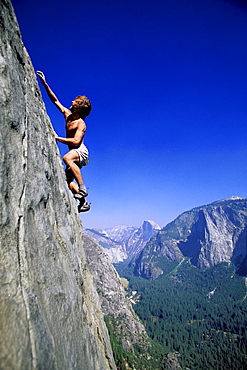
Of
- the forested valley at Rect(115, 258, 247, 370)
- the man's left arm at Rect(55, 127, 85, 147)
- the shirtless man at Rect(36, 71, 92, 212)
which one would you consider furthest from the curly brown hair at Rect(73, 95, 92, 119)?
the forested valley at Rect(115, 258, 247, 370)

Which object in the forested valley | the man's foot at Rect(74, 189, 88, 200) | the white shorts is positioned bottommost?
the forested valley

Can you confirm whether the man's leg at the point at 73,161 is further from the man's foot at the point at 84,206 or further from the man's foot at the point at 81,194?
the man's foot at the point at 84,206

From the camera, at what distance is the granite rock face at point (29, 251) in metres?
2.03

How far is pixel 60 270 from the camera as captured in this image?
353 cm

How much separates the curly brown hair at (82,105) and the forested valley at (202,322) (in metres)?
108

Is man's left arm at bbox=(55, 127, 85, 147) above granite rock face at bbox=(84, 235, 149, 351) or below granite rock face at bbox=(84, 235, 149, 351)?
above

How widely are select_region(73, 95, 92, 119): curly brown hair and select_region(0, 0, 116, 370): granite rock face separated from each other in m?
1.65

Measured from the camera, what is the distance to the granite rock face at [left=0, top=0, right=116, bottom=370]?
2025 mm

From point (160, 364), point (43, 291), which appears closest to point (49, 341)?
point (43, 291)

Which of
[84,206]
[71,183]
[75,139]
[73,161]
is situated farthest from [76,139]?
[84,206]

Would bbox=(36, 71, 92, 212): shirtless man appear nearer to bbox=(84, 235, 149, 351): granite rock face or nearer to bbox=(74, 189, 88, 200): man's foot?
bbox=(74, 189, 88, 200): man's foot

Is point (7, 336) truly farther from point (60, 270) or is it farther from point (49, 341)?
point (60, 270)

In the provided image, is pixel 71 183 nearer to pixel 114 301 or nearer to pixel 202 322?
pixel 114 301

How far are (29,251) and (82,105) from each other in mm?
4398
